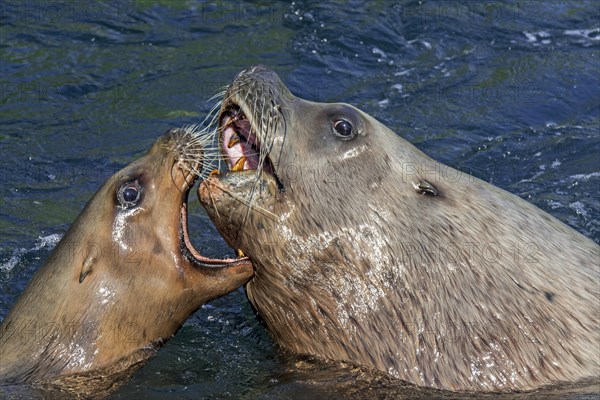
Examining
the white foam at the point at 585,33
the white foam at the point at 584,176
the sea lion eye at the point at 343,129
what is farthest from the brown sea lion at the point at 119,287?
the white foam at the point at 585,33

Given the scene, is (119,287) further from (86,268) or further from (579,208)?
(579,208)

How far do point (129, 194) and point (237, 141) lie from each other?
818mm

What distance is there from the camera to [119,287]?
305 inches

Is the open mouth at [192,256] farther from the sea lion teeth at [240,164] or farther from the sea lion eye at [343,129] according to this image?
the sea lion eye at [343,129]

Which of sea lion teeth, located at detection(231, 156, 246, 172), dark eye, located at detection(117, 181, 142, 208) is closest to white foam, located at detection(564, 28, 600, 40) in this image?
sea lion teeth, located at detection(231, 156, 246, 172)

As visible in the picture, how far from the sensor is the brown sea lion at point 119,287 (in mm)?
7680

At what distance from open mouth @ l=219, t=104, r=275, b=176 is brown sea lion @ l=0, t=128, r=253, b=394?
21cm

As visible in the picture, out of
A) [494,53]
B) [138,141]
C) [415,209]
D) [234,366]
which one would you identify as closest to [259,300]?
[234,366]

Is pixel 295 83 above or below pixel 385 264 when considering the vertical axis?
below

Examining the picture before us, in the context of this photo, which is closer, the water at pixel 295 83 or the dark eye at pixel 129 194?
the dark eye at pixel 129 194

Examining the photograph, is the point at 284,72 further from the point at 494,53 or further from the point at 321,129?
the point at 321,129

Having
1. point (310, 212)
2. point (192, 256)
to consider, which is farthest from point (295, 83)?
point (310, 212)

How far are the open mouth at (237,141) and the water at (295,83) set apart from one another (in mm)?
1721

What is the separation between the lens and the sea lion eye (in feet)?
24.9
